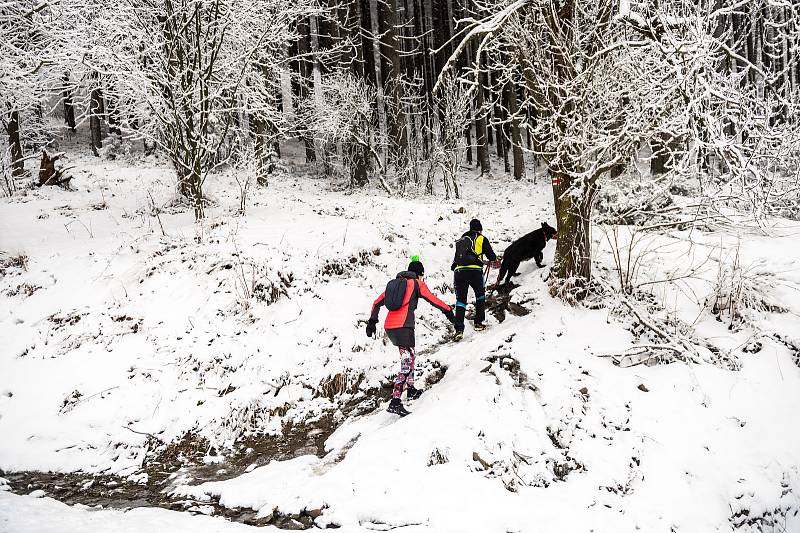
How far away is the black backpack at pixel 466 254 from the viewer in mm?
7527

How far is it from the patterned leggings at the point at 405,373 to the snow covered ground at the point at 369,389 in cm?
28

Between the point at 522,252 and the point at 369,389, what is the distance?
4255 millimetres

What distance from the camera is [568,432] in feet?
16.0

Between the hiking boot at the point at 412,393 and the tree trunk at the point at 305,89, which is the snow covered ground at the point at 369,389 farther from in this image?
the tree trunk at the point at 305,89

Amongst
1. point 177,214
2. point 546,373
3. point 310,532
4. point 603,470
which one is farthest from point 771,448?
point 177,214

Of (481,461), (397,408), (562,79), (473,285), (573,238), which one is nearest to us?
(481,461)

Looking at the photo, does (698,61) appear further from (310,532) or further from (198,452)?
(198,452)

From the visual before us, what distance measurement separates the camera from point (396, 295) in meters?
5.80

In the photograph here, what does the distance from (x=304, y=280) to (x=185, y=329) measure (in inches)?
82.7

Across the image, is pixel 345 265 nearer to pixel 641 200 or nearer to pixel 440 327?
pixel 440 327

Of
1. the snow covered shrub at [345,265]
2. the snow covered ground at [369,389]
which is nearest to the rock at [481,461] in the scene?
the snow covered ground at [369,389]

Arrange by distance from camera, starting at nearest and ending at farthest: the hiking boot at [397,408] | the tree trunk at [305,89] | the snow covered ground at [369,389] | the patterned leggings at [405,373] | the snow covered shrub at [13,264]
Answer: the snow covered ground at [369,389] → the hiking boot at [397,408] → the patterned leggings at [405,373] → the snow covered shrub at [13,264] → the tree trunk at [305,89]

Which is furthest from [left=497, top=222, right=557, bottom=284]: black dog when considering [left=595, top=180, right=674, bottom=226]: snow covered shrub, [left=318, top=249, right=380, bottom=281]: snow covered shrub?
[left=318, top=249, right=380, bottom=281]: snow covered shrub

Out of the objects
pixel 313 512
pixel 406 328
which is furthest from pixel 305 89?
pixel 313 512
